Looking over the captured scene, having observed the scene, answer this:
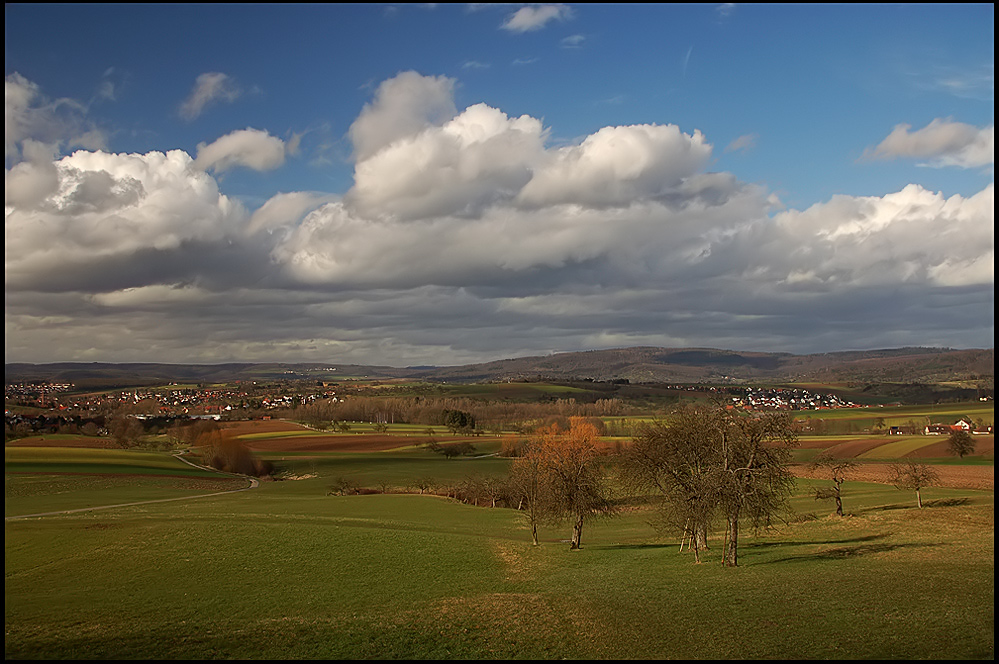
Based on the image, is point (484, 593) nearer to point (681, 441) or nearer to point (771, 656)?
point (771, 656)

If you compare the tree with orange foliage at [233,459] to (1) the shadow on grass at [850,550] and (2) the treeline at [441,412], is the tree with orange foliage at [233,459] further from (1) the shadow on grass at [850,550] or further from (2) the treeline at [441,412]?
(1) the shadow on grass at [850,550]

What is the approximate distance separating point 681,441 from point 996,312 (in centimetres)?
2405

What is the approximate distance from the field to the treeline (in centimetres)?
10746

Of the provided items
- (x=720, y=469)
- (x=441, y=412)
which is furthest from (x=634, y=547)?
(x=441, y=412)

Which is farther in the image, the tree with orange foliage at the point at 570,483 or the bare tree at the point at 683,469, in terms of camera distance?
the tree with orange foliage at the point at 570,483

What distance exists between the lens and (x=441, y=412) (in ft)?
585

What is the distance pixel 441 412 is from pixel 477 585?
150 m

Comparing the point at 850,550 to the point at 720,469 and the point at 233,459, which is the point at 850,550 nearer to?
the point at 720,469

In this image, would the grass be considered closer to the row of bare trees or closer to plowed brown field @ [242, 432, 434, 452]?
plowed brown field @ [242, 432, 434, 452]

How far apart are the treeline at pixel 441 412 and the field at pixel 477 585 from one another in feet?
353

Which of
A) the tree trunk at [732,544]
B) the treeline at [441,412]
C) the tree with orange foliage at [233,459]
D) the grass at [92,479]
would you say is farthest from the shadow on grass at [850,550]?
the treeline at [441,412]

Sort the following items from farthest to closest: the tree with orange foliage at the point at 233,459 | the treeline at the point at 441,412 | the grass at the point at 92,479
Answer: the treeline at the point at 441,412, the tree with orange foliage at the point at 233,459, the grass at the point at 92,479

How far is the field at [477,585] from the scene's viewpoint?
1944 cm

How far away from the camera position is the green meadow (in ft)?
63.7
